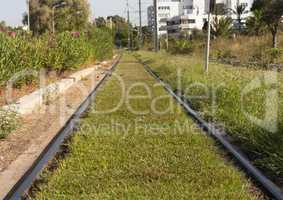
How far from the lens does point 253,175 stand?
686cm

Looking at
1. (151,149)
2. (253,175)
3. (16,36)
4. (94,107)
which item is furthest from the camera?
(16,36)

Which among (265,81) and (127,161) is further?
(265,81)

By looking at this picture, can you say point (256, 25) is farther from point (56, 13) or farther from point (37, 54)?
point (37, 54)

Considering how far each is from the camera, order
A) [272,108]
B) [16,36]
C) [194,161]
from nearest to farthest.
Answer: [194,161]
[272,108]
[16,36]

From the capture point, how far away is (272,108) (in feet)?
33.3

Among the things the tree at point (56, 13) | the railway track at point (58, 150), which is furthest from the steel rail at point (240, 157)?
the tree at point (56, 13)

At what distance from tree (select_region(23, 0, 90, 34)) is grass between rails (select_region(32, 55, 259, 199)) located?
2494 inches

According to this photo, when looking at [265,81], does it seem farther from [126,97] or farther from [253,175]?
[253,175]

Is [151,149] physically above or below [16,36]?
below

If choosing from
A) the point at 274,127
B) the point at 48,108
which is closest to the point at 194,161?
the point at 274,127

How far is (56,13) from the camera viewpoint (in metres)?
79.3

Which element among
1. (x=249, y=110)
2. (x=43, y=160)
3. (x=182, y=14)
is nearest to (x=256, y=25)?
(x=249, y=110)

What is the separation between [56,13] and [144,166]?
7438cm

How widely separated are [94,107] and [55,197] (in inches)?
314
